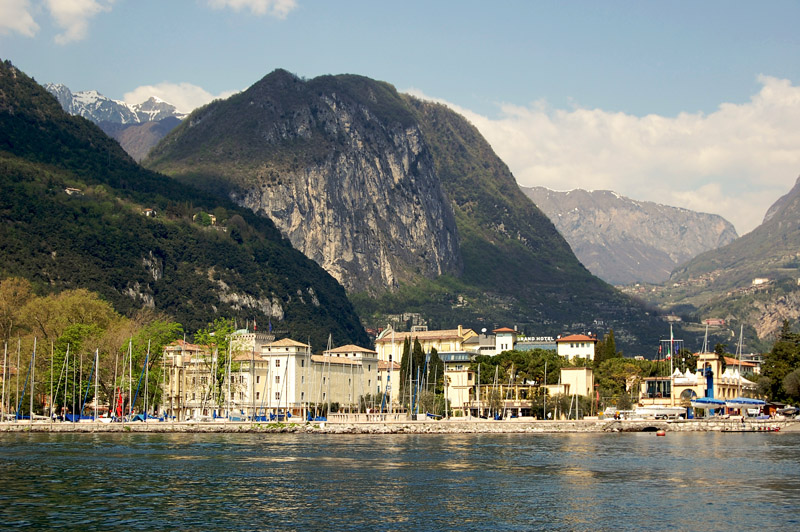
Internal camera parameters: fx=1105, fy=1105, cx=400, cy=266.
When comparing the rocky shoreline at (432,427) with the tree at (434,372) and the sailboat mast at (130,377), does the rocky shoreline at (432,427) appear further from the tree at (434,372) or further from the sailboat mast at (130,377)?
the tree at (434,372)

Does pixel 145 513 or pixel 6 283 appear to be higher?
pixel 6 283

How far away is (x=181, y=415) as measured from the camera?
147 meters

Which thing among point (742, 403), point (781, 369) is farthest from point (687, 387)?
point (781, 369)

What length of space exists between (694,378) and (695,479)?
98.3 meters

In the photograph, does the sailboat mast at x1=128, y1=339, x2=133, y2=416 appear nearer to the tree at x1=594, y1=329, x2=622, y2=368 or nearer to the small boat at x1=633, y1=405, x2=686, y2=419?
the small boat at x1=633, y1=405, x2=686, y2=419

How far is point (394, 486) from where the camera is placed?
69500mm

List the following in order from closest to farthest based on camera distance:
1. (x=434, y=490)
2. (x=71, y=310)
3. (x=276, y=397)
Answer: (x=434, y=490) → (x=71, y=310) → (x=276, y=397)

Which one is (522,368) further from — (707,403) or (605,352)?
(707,403)

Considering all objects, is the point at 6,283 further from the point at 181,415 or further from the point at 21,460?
the point at 21,460

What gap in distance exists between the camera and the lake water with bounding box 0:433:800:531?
5588cm

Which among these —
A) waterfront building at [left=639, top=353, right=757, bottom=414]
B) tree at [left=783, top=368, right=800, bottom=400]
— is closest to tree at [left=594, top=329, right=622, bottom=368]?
waterfront building at [left=639, top=353, right=757, bottom=414]

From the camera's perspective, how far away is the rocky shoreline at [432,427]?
12581cm

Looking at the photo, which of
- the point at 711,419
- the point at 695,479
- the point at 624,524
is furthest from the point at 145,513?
the point at 711,419

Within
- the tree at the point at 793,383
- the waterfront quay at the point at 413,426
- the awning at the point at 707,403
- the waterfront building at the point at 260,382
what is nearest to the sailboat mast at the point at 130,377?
the waterfront quay at the point at 413,426
